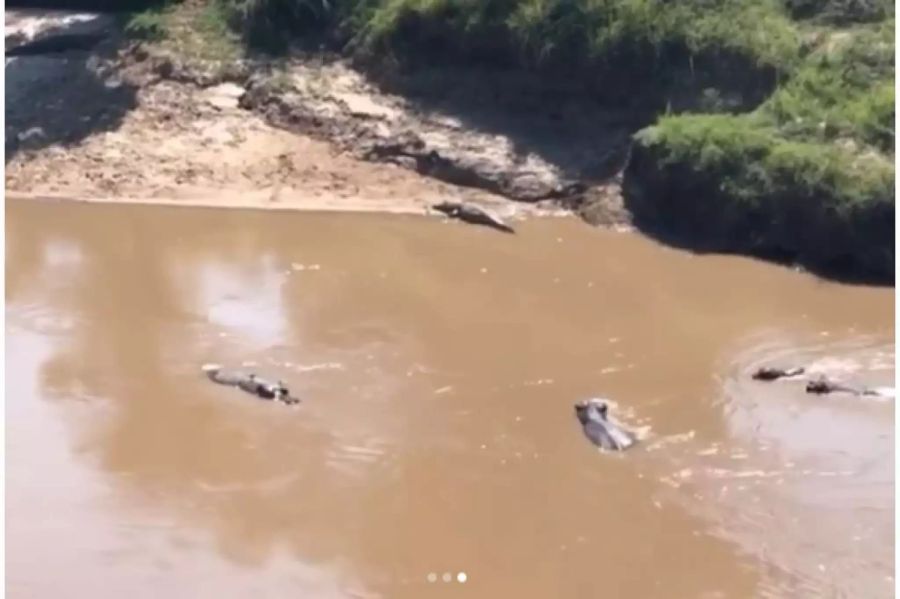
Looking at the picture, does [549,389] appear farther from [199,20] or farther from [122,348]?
[199,20]

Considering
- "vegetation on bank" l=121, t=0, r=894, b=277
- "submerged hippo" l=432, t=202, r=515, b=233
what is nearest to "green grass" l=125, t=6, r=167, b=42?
"vegetation on bank" l=121, t=0, r=894, b=277

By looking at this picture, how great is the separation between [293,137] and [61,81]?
2627 mm

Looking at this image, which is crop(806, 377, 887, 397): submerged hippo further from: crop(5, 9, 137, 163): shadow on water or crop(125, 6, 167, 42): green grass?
crop(125, 6, 167, 42): green grass

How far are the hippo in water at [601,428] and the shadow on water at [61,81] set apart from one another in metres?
7.45

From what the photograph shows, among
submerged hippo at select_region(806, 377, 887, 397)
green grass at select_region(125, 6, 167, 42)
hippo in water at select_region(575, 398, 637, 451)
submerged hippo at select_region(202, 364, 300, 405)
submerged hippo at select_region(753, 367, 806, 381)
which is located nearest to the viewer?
hippo in water at select_region(575, 398, 637, 451)

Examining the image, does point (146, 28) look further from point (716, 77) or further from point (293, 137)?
point (716, 77)

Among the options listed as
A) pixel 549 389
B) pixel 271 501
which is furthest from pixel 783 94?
pixel 271 501

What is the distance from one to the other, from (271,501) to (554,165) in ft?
22.0

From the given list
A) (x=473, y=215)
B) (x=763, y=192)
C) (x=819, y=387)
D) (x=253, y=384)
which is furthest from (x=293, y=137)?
(x=819, y=387)

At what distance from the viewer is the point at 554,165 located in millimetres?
13492

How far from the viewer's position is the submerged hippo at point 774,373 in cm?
912

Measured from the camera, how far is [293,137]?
14.2 m

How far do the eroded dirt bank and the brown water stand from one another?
32.8 inches

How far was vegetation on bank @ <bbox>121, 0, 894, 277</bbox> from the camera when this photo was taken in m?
11.7
